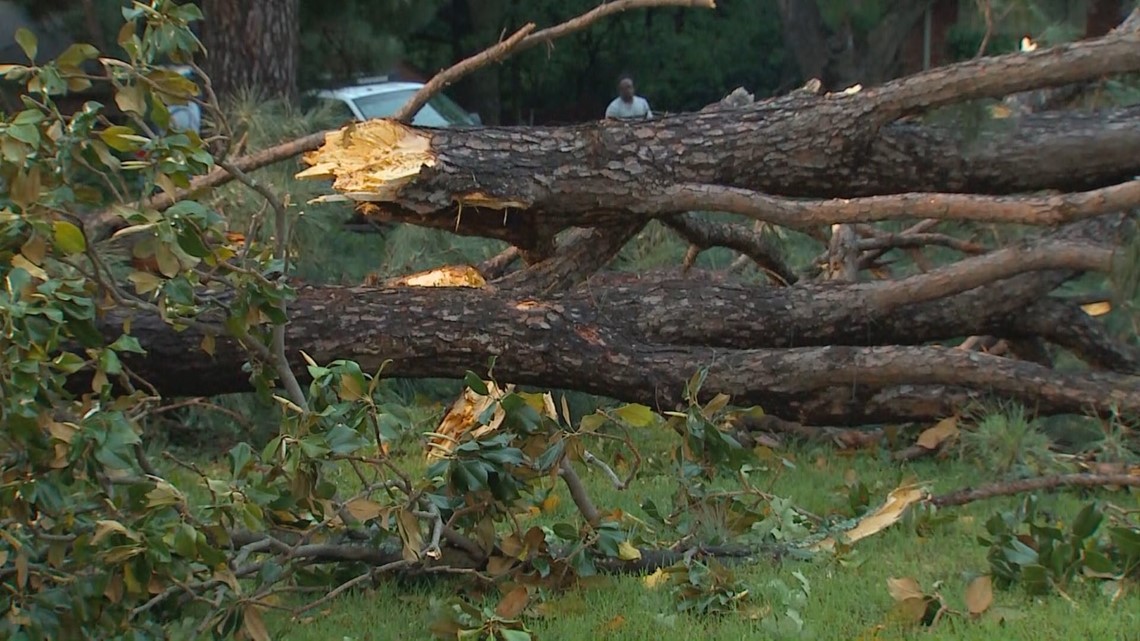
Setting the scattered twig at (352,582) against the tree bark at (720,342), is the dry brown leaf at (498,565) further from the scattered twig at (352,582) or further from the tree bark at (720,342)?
the tree bark at (720,342)

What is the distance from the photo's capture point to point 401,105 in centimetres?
1155

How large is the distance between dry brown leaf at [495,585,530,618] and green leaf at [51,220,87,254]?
1.31m

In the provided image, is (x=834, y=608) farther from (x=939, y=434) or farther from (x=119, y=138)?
(x=119, y=138)

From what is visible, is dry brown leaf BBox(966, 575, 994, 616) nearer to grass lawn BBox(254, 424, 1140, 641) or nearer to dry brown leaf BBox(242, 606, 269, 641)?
grass lawn BBox(254, 424, 1140, 641)

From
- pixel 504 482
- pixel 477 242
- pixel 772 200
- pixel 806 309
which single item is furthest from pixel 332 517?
pixel 477 242

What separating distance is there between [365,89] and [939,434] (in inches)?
322

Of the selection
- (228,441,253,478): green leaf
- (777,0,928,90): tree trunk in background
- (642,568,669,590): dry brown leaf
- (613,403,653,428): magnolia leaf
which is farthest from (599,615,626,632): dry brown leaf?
(777,0,928,90): tree trunk in background

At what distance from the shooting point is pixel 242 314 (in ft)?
11.2

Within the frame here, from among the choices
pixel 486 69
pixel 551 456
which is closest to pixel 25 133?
pixel 551 456

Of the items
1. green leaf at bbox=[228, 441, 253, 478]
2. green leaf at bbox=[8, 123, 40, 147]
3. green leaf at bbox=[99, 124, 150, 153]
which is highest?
green leaf at bbox=[8, 123, 40, 147]

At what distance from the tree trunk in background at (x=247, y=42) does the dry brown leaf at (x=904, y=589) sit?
16.7ft

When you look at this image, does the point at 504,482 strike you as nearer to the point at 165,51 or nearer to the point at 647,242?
the point at 165,51

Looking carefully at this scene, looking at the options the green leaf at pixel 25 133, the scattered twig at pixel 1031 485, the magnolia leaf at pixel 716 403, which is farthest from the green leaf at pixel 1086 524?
the green leaf at pixel 25 133

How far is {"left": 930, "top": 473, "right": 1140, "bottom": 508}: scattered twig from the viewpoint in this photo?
4.10 metres
